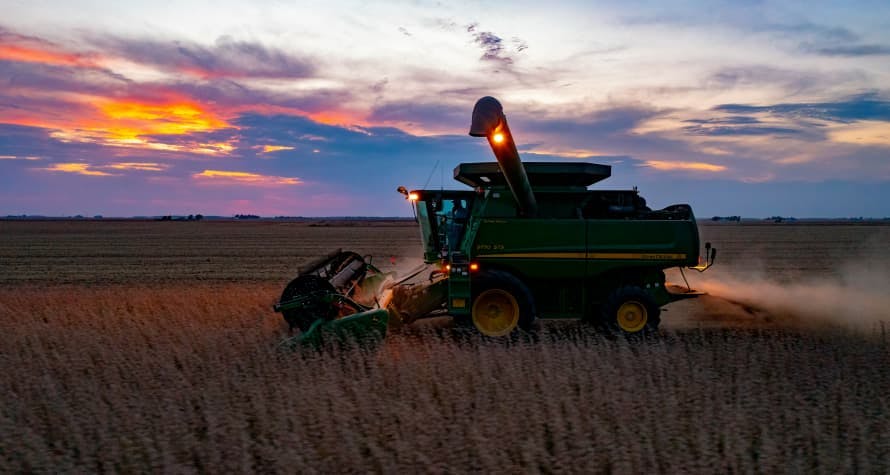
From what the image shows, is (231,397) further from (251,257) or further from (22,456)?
(251,257)

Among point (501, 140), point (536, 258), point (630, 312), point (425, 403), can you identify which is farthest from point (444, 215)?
point (425, 403)

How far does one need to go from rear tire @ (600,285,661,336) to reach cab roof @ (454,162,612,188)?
192 cm

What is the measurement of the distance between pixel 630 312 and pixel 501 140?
383 centimetres

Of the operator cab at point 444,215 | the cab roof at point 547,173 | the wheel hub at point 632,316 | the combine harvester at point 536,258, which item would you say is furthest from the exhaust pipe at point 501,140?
the wheel hub at point 632,316

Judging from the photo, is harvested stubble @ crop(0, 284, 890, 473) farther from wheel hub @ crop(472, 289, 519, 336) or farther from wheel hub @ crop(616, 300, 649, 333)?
wheel hub @ crop(472, 289, 519, 336)

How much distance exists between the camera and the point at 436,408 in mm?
5859

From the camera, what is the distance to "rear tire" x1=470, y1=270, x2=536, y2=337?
10.0 meters

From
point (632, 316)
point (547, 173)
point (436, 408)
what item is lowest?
point (436, 408)

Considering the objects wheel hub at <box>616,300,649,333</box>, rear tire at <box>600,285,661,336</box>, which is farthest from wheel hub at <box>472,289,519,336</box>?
wheel hub at <box>616,300,649,333</box>

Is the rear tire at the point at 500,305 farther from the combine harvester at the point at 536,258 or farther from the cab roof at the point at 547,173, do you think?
the cab roof at the point at 547,173

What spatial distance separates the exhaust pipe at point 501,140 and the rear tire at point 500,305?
1.30 metres

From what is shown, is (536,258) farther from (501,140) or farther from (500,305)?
(501,140)

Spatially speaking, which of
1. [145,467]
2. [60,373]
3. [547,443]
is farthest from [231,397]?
[547,443]

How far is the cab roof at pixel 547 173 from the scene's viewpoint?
10.5m
